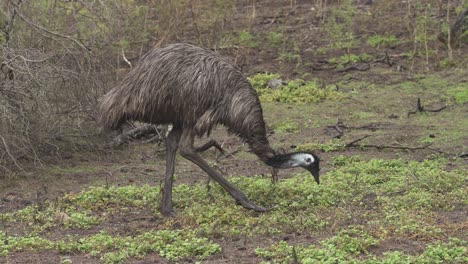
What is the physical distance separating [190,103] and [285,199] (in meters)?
1.15

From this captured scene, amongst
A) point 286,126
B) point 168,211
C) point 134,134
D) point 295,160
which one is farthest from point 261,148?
point 286,126

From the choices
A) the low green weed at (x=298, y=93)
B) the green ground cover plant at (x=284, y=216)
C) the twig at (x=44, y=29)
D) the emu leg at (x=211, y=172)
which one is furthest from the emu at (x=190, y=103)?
the low green weed at (x=298, y=93)

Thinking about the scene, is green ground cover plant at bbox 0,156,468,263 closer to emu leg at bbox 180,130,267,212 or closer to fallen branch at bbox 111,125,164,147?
emu leg at bbox 180,130,267,212

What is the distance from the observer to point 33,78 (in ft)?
28.0

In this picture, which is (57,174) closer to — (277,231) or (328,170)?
(328,170)

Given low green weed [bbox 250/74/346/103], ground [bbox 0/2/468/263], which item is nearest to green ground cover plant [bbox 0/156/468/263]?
ground [bbox 0/2/468/263]

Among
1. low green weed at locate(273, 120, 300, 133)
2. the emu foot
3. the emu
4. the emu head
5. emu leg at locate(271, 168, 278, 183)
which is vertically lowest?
low green weed at locate(273, 120, 300, 133)

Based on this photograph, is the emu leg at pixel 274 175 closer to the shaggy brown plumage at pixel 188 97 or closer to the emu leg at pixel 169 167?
the shaggy brown plumage at pixel 188 97

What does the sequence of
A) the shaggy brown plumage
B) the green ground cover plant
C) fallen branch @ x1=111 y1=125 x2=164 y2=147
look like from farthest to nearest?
fallen branch @ x1=111 y1=125 x2=164 y2=147, the shaggy brown plumage, the green ground cover plant

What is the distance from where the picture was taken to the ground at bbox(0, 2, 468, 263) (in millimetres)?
6133

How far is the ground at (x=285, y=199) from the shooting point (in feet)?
20.1

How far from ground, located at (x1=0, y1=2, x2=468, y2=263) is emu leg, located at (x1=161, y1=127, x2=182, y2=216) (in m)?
0.12

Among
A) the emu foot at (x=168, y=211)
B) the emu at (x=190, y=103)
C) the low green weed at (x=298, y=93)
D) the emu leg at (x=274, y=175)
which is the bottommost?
the low green weed at (x=298, y=93)

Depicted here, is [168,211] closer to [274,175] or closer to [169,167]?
[169,167]
